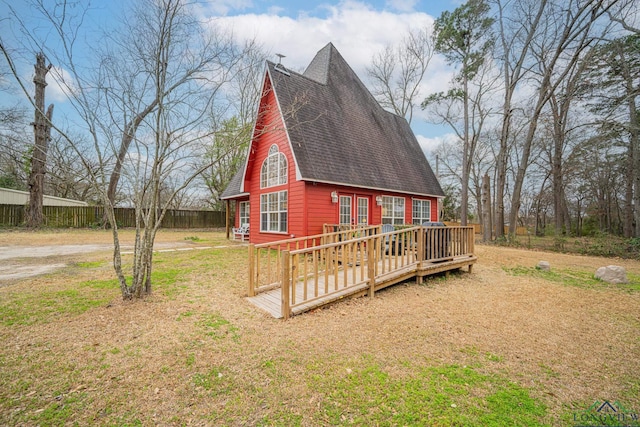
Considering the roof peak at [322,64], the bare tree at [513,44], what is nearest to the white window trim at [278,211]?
the roof peak at [322,64]

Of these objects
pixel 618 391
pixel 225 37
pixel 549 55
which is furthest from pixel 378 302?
pixel 549 55

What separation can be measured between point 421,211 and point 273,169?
288 inches

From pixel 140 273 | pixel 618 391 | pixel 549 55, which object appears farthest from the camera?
pixel 549 55

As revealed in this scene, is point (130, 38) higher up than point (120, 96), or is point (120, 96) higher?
point (130, 38)

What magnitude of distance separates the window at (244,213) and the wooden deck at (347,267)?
28.7 ft

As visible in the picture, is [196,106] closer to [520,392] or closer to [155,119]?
[155,119]

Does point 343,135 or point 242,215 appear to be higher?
point 343,135

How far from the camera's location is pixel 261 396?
242 cm

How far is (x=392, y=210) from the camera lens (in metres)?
11.9

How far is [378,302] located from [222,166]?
22.3m

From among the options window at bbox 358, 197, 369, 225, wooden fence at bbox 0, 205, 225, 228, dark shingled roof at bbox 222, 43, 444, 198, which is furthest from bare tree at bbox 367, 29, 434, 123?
wooden fence at bbox 0, 205, 225, 228

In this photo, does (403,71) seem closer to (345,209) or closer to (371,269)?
(345,209)

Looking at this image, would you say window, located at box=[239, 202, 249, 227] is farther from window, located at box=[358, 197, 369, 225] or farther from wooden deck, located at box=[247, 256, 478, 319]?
wooden deck, located at box=[247, 256, 478, 319]

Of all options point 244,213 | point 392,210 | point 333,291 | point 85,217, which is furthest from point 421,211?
point 85,217
